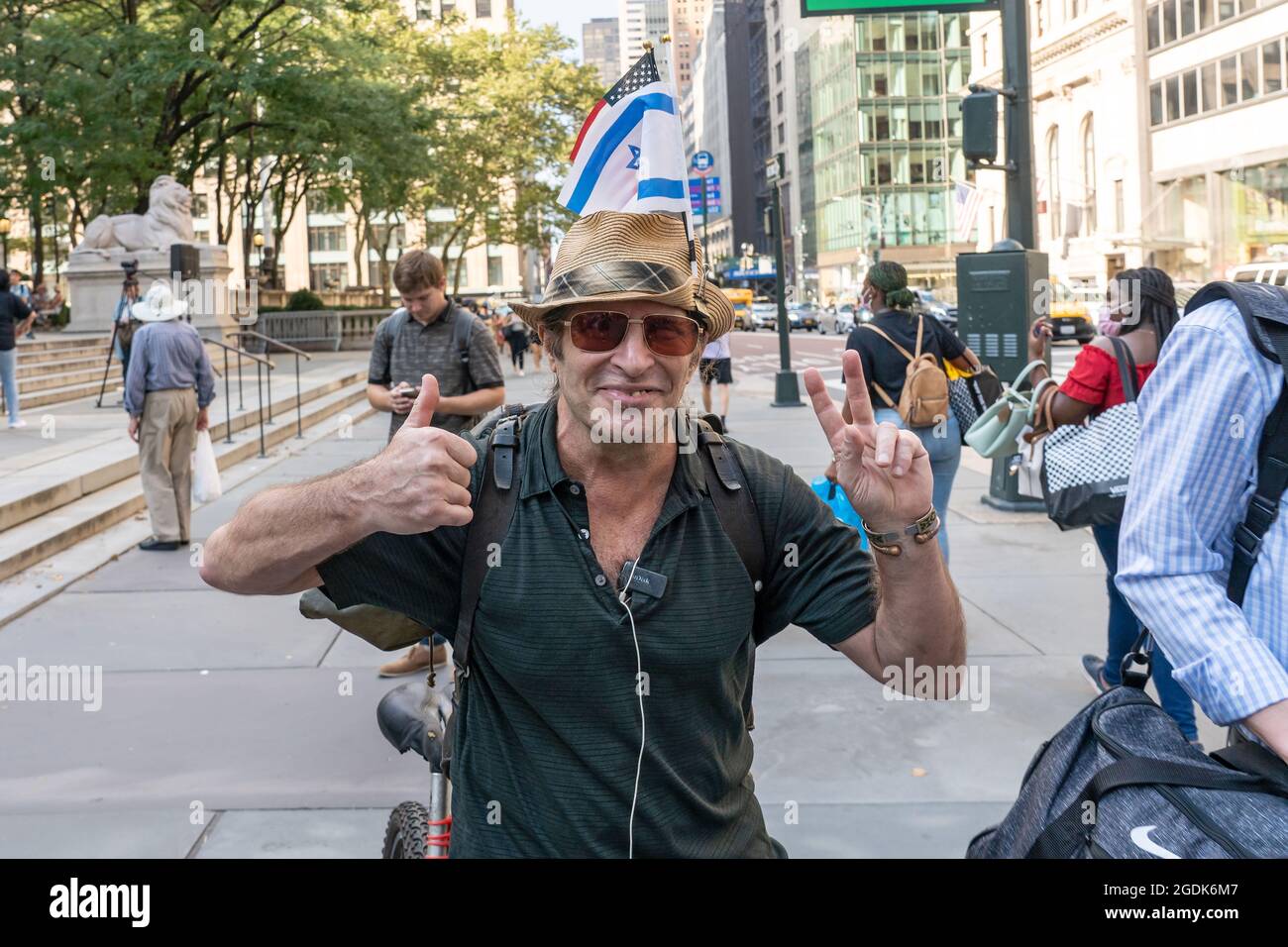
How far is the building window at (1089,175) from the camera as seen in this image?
65.2 meters

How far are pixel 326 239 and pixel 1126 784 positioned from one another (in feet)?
392

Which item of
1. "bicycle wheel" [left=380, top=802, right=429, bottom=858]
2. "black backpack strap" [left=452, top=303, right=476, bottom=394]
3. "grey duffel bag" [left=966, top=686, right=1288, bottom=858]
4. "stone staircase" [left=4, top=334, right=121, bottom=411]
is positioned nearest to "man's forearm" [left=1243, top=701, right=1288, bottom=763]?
"grey duffel bag" [left=966, top=686, right=1288, bottom=858]

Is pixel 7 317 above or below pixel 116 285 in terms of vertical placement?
below

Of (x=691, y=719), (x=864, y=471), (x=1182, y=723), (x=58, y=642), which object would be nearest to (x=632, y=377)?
(x=864, y=471)

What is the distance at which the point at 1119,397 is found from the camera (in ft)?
18.1

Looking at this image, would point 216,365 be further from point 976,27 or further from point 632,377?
point 976,27

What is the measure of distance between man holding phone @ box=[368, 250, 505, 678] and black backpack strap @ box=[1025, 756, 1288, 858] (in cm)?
486

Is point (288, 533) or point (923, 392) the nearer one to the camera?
point (288, 533)

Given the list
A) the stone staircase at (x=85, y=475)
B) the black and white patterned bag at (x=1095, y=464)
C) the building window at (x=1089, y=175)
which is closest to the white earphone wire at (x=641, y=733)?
the black and white patterned bag at (x=1095, y=464)

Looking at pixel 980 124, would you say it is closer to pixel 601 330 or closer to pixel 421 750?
pixel 421 750

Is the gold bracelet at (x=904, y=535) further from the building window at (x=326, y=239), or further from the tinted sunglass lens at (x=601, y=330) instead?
the building window at (x=326, y=239)

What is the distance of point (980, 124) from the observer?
10562 millimetres

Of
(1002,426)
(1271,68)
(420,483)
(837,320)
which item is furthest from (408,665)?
(837,320)
